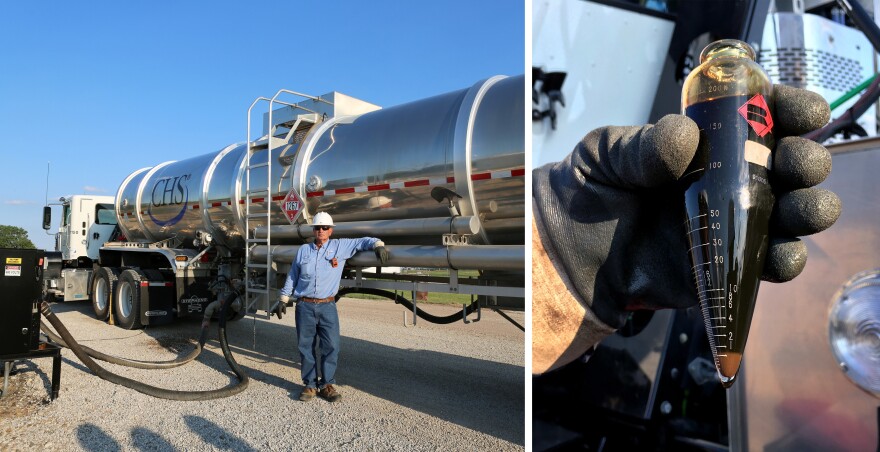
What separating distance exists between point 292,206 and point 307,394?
1.64 meters

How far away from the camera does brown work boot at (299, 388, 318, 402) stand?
4.36 metres

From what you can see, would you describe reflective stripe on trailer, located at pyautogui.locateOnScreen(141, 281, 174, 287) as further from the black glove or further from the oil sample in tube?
the oil sample in tube

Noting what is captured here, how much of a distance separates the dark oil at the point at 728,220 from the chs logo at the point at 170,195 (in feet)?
22.3

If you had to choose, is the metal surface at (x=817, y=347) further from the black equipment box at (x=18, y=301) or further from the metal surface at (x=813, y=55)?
the black equipment box at (x=18, y=301)

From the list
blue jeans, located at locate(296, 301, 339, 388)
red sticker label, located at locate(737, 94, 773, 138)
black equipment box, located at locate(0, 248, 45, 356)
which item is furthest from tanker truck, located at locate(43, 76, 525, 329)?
red sticker label, located at locate(737, 94, 773, 138)

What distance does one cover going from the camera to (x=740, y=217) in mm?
943

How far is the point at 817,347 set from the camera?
5.36ft

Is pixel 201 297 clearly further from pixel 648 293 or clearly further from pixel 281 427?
pixel 648 293

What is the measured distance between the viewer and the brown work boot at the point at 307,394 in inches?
172

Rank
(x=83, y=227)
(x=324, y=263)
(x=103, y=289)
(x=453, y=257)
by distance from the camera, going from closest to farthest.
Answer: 1. (x=453, y=257)
2. (x=324, y=263)
3. (x=103, y=289)
4. (x=83, y=227)

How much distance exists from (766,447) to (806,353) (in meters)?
0.31

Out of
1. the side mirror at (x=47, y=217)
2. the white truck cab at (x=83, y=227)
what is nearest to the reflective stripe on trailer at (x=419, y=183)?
the white truck cab at (x=83, y=227)

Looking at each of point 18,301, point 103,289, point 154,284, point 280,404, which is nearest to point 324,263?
point 280,404

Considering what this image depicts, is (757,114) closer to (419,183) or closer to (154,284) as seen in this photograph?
(419,183)
